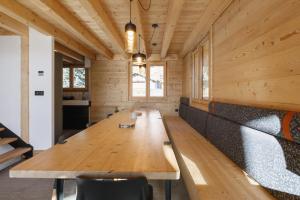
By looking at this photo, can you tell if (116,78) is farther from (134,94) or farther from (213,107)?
(213,107)

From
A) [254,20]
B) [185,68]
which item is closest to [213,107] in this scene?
[254,20]

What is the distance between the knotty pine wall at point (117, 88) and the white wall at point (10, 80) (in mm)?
2728

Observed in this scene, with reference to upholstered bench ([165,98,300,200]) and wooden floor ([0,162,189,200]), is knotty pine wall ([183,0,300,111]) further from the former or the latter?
wooden floor ([0,162,189,200])

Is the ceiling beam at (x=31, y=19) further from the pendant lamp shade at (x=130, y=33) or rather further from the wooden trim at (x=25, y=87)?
the pendant lamp shade at (x=130, y=33)

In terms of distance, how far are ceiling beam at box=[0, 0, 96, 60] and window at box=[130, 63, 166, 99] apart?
2.19 meters

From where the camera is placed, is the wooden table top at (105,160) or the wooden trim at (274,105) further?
the wooden trim at (274,105)

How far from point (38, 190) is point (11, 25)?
278cm

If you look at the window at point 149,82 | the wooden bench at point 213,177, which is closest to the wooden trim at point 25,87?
Result: the wooden bench at point 213,177

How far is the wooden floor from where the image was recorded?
2.59 meters

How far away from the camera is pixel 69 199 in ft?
8.20

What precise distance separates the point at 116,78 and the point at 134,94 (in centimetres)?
73

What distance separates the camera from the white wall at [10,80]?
4.25 metres

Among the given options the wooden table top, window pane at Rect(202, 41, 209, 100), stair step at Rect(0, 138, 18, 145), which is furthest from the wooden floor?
window pane at Rect(202, 41, 209, 100)

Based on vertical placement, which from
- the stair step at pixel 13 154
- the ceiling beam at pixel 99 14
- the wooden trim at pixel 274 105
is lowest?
the stair step at pixel 13 154
